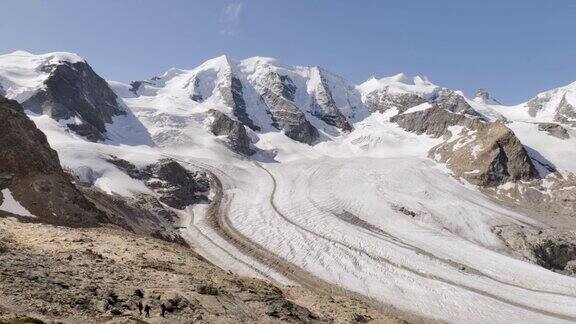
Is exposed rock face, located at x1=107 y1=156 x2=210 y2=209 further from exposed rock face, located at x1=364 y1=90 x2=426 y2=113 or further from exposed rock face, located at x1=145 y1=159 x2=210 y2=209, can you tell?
exposed rock face, located at x1=364 y1=90 x2=426 y2=113

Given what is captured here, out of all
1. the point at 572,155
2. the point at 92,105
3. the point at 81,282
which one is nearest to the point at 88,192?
the point at 81,282

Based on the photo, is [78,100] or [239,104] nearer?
[78,100]

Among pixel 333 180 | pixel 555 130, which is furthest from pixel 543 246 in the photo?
pixel 555 130

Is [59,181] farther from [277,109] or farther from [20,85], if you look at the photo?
[277,109]

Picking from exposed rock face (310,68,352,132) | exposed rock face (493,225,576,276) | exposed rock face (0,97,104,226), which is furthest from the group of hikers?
exposed rock face (310,68,352,132)

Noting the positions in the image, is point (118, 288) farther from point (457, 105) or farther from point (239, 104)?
point (457, 105)

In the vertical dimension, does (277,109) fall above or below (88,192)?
above

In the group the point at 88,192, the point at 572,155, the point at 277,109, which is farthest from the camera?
the point at 277,109

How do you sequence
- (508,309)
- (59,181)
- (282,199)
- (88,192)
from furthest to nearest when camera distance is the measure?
(282,199) → (88,192) → (508,309) → (59,181)
